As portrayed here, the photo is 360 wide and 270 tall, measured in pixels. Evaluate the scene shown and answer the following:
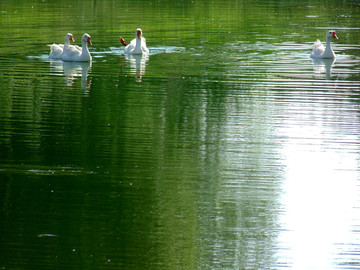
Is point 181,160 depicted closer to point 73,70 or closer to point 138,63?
point 73,70

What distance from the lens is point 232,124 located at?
1410 centimetres

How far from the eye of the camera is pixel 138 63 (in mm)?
21828

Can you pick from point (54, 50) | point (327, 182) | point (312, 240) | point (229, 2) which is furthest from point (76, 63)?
point (229, 2)

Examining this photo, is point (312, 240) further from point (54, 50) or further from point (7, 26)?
point (7, 26)

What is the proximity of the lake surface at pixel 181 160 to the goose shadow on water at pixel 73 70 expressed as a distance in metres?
0.06

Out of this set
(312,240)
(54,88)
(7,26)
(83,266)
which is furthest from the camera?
(7,26)

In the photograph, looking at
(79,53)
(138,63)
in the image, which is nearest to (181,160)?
(138,63)

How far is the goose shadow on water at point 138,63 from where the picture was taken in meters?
19.9

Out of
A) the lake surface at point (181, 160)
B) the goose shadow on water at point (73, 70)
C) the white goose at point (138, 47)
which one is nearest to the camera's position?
the lake surface at point (181, 160)

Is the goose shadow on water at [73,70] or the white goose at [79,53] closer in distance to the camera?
the goose shadow on water at [73,70]

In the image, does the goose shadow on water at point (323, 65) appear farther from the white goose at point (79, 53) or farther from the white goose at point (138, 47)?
the white goose at point (79, 53)

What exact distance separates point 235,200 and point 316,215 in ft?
3.38

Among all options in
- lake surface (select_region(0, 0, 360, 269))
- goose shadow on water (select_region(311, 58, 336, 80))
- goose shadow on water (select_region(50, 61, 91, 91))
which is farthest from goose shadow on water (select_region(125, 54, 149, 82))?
goose shadow on water (select_region(311, 58, 336, 80))

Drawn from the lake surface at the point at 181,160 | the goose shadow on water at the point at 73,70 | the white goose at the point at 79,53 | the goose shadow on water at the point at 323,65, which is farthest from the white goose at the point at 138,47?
the goose shadow on water at the point at 323,65
